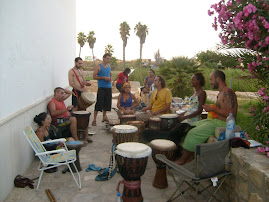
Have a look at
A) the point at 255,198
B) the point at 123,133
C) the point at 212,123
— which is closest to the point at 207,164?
the point at 255,198

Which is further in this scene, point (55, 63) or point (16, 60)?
point (55, 63)

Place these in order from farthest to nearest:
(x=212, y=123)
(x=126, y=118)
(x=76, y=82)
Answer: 1. (x=76, y=82)
2. (x=126, y=118)
3. (x=212, y=123)

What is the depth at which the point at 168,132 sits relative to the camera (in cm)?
464

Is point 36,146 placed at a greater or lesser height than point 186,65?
lesser

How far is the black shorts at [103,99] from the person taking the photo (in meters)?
7.23

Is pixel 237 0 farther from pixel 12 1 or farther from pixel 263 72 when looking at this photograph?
A: pixel 12 1

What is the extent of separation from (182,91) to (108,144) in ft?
16.0

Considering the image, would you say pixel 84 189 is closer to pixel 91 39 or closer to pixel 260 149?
pixel 260 149

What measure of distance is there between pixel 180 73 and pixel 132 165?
667 cm

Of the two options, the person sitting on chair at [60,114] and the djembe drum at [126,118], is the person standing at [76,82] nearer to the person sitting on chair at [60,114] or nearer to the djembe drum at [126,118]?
the person sitting on chair at [60,114]

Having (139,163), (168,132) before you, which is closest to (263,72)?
(139,163)

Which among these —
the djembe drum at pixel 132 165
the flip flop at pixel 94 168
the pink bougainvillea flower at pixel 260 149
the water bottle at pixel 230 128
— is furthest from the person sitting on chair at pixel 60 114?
the pink bougainvillea flower at pixel 260 149

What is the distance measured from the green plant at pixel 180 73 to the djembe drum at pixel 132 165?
21.1 ft

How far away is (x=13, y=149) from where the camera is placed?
3.69m
